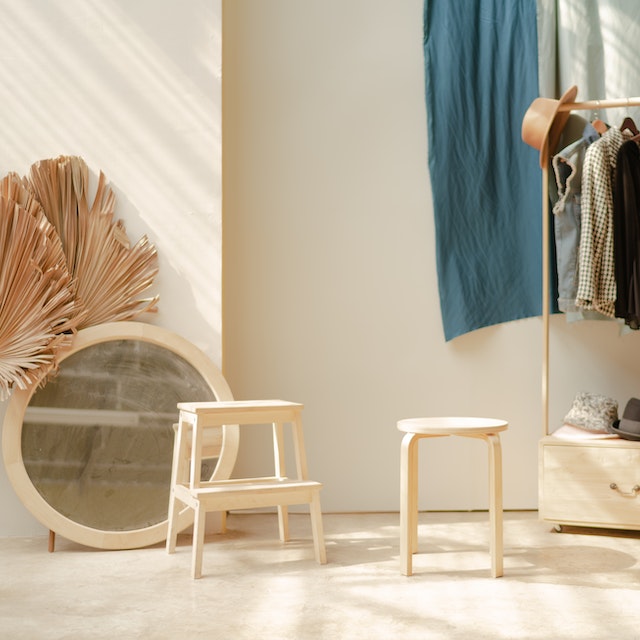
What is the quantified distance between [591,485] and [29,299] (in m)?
2.13

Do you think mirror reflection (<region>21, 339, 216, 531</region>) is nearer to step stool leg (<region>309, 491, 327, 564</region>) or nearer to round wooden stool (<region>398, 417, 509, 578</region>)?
step stool leg (<region>309, 491, 327, 564</region>)

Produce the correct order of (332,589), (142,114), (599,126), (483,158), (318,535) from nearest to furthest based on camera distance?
1. (332,589)
2. (318,535)
3. (142,114)
4. (599,126)
5. (483,158)

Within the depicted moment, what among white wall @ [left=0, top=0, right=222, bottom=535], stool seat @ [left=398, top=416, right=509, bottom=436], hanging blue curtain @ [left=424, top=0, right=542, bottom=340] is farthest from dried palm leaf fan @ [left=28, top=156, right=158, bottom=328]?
hanging blue curtain @ [left=424, top=0, right=542, bottom=340]

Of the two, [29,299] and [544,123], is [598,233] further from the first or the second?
[29,299]

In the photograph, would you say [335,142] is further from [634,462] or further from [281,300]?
[634,462]

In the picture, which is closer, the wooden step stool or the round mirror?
the wooden step stool

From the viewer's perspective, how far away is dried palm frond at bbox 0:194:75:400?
2834 mm

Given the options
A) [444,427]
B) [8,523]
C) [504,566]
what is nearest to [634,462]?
[504,566]

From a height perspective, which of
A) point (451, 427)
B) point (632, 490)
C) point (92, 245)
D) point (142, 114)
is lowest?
point (632, 490)

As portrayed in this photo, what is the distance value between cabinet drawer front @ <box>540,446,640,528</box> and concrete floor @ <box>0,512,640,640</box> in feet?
0.28

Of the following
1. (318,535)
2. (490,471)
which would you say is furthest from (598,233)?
(318,535)

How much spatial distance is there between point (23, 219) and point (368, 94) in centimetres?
154

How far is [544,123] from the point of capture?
10.5ft

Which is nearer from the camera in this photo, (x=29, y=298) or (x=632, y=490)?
(x=29, y=298)
